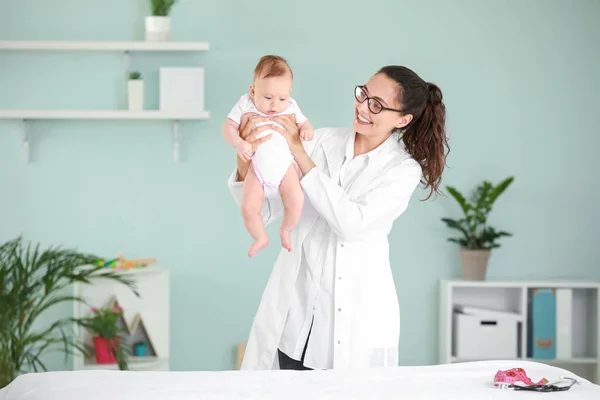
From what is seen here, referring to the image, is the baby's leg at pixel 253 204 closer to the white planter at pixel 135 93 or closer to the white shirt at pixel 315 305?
the white shirt at pixel 315 305

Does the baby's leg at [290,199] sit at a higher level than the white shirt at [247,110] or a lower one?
lower

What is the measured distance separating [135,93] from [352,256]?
1.94 m

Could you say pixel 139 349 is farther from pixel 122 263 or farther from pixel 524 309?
pixel 524 309

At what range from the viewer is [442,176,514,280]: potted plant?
3941mm

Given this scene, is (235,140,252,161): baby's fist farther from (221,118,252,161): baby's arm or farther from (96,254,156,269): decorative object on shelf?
(96,254,156,269): decorative object on shelf

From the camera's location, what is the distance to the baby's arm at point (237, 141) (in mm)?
2109

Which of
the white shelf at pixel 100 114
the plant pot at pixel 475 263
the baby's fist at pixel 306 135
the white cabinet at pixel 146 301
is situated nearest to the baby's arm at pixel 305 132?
the baby's fist at pixel 306 135

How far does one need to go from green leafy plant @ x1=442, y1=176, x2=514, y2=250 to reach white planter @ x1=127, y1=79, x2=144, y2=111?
1.53 metres

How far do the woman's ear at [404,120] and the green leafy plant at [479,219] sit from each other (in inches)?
66.8

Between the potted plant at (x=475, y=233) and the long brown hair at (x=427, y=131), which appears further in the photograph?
the potted plant at (x=475, y=233)

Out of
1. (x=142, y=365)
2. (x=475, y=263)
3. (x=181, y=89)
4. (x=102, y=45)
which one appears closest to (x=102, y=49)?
(x=102, y=45)

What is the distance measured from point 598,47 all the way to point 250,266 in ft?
6.84

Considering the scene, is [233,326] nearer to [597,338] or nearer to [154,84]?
[154,84]

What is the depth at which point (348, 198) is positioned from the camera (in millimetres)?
2172
